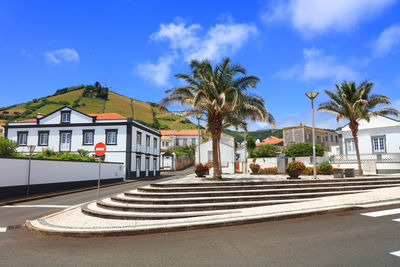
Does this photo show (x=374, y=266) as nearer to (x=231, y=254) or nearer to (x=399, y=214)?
(x=231, y=254)

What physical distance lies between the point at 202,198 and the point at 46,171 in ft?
44.2

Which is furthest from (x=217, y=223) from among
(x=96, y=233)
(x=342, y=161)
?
(x=342, y=161)

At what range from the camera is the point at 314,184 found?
13836mm

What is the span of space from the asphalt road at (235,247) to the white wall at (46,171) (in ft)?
30.9

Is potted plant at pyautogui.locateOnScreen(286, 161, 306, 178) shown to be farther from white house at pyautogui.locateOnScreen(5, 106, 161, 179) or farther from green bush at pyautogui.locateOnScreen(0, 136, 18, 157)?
green bush at pyautogui.locateOnScreen(0, 136, 18, 157)

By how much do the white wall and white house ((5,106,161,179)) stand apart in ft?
16.9

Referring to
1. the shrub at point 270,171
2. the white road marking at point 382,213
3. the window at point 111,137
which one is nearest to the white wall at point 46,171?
the window at point 111,137

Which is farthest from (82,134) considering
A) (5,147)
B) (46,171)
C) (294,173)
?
(294,173)

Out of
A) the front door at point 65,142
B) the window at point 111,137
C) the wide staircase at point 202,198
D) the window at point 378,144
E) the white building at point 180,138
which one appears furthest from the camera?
the white building at point 180,138

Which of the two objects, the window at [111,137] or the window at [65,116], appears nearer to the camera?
the window at [111,137]

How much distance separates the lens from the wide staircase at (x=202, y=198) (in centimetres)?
941

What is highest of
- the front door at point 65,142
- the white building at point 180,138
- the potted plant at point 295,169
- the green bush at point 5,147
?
the white building at point 180,138

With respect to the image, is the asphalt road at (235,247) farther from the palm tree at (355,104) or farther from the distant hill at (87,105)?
the distant hill at (87,105)

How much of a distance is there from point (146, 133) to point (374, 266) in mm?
34736
